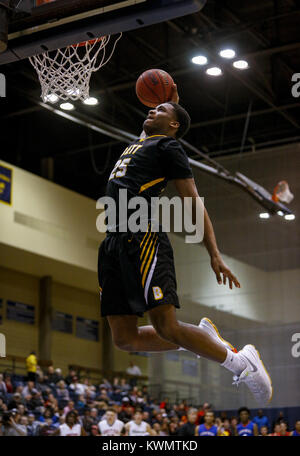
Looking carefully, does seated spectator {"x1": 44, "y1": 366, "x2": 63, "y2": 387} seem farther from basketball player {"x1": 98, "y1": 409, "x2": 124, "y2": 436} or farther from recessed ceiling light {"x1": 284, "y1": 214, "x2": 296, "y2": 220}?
recessed ceiling light {"x1": 284, "y1": 214, "x2": 296, "y2": 220}

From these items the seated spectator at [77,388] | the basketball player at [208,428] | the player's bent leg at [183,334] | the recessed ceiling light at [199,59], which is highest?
the recessed ceiling light at [199,59]

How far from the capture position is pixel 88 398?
61.1 ft

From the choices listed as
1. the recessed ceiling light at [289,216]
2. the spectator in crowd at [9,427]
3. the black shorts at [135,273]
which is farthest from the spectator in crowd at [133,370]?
the black shorts at [135,273]

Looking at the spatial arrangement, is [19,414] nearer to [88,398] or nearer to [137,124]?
[88,398]

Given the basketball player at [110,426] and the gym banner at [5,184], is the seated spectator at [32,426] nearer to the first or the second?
the basketball player at [110,426]

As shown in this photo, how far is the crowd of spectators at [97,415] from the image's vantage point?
14008 mm

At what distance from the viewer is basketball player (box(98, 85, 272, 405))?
4293mm

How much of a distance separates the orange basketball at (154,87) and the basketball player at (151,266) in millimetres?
347

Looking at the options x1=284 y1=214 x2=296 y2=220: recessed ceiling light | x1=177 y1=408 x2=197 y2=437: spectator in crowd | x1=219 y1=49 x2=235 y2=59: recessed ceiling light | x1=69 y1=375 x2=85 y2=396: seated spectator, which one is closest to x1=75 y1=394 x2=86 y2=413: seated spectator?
x1=69 y1=375 x2=85 y2=396: seated spectator

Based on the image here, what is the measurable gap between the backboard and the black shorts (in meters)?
1.50

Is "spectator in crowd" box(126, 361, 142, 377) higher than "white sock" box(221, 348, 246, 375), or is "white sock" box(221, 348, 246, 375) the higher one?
"spectator in crowd" box(126, 361, 142, 377)
